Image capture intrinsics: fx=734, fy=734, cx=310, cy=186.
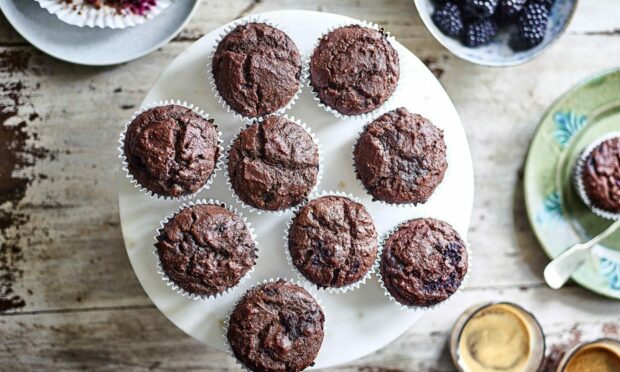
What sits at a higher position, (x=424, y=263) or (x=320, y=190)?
(x=320, y=190)

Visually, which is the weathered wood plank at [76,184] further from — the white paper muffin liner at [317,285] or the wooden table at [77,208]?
the white paper muffin liner at [317,285]

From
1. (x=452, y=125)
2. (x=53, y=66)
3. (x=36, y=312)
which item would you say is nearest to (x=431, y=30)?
(x=452, y=125)

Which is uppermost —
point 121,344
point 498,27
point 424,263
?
point 498,27

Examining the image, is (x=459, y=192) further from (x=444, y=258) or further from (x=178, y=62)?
(x=178, y=62)

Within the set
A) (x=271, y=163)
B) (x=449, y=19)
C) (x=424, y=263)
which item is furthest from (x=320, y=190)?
(x=449, y=19)

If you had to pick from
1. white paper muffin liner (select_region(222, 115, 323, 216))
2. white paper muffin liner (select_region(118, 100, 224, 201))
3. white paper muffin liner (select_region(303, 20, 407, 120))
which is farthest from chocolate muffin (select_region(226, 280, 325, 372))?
white paper muffin liner (select_region(303, 20, 407, 120))

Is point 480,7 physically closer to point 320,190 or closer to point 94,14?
point 320,190

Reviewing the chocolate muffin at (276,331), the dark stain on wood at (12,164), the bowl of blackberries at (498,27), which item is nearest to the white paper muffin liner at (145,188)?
the chocolate muffin at (276,331)
